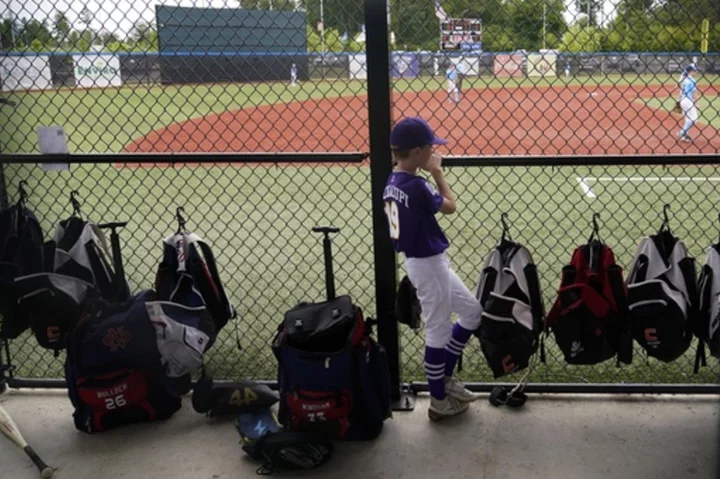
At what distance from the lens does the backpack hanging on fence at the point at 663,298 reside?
118 inches

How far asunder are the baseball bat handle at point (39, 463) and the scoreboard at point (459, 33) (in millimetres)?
3153

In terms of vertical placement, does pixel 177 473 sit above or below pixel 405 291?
below

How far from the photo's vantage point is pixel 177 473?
299 centimetres

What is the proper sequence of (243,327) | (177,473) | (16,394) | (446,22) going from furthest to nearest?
1. (446,22)
2. (243,327)
3. (16,394)
4. (177,473)

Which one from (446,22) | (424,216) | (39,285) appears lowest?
(39,285)

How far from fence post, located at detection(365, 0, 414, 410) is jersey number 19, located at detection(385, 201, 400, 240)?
16 centimetres

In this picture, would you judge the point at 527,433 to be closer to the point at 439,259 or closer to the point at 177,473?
the point at 439,259

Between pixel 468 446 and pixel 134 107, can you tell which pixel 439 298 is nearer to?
pixel 468 446

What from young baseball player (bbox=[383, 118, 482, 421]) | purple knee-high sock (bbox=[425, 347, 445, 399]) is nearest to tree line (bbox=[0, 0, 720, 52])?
young baseball player (bbox=[383, 118, 482, 421])

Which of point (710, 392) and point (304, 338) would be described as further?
point (710, 392)

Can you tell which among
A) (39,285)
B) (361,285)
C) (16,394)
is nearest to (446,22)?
(361,285)

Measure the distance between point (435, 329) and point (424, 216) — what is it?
0.50 meters

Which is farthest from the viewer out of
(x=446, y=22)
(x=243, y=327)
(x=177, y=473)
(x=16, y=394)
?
(x=446, y=22)

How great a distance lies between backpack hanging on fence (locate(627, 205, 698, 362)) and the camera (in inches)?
118
